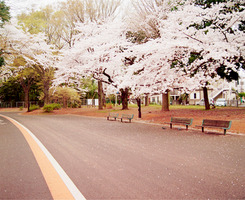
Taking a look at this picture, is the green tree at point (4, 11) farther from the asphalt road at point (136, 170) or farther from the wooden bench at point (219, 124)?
the wooden bench at point (219, 124)

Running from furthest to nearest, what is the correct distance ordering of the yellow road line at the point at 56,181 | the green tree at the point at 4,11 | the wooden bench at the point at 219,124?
the green tree at the point at 4,11, the wooden bench at the point at 219,124, the yellow road line at the point at 56,181

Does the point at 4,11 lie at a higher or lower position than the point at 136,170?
higher

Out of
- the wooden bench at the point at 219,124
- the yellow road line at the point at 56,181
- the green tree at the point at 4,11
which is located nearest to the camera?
the yellow road line at the point at 56,181

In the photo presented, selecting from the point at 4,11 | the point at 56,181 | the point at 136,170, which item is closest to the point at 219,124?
the point at 136,170

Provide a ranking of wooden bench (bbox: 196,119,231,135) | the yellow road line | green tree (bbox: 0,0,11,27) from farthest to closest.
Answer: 1. green tree (bbox: 0,0,11,27)
2. wooden bench (bbox: 196,119,231,135)
3. the yellow road line

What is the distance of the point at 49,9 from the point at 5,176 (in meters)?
34.9

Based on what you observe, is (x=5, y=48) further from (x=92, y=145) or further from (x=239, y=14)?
(x=239, y=14)

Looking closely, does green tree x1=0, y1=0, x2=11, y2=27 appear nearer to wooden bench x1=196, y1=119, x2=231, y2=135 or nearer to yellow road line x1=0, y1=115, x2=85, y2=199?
yellow road line x1=0, y1=115, x2=85, y2=199

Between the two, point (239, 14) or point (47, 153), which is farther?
point (239, 14)

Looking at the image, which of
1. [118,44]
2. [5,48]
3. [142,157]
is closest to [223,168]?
[142,157]

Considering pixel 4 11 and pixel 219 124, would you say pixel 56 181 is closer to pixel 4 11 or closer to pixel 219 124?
pixel 219 124

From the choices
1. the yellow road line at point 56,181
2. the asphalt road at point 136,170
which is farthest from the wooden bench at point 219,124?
the yellow road line at point 56,181

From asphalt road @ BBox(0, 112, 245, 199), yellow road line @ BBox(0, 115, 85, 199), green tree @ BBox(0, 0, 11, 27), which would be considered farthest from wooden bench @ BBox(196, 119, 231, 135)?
green tree @ BBox(0, 0, 11, 27)

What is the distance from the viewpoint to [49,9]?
3475 cm
